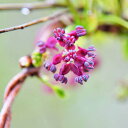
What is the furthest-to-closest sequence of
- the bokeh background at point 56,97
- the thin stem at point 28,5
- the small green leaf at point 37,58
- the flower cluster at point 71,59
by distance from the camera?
the bokeh background at point 56,97
the thin stem at point 28,5
the small green leaf at point 37,58
the flower cluster at point 71,59

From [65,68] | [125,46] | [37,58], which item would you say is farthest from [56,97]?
[65,68]

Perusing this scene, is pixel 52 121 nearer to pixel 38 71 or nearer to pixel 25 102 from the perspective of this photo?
pixel 25 102

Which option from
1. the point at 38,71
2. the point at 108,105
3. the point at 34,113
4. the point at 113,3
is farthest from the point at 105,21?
the point at 108,105

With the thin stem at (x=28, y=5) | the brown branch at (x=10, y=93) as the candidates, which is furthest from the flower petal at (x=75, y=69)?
the thin stem at (x=28, y=5)

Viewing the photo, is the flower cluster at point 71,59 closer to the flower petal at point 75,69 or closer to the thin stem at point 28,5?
the flower petal at point 75,69

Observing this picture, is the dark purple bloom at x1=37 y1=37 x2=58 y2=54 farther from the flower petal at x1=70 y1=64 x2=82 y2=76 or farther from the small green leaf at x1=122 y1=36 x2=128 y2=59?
the small green leaf at x1=122 y1=36 x2=128 y2=59

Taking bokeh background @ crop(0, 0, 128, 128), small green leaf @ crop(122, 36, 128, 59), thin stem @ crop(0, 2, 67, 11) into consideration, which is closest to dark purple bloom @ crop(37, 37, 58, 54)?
thin stem @ crop(0, 2, 67, 11)

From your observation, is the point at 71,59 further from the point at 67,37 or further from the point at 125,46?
the point at 125,46
